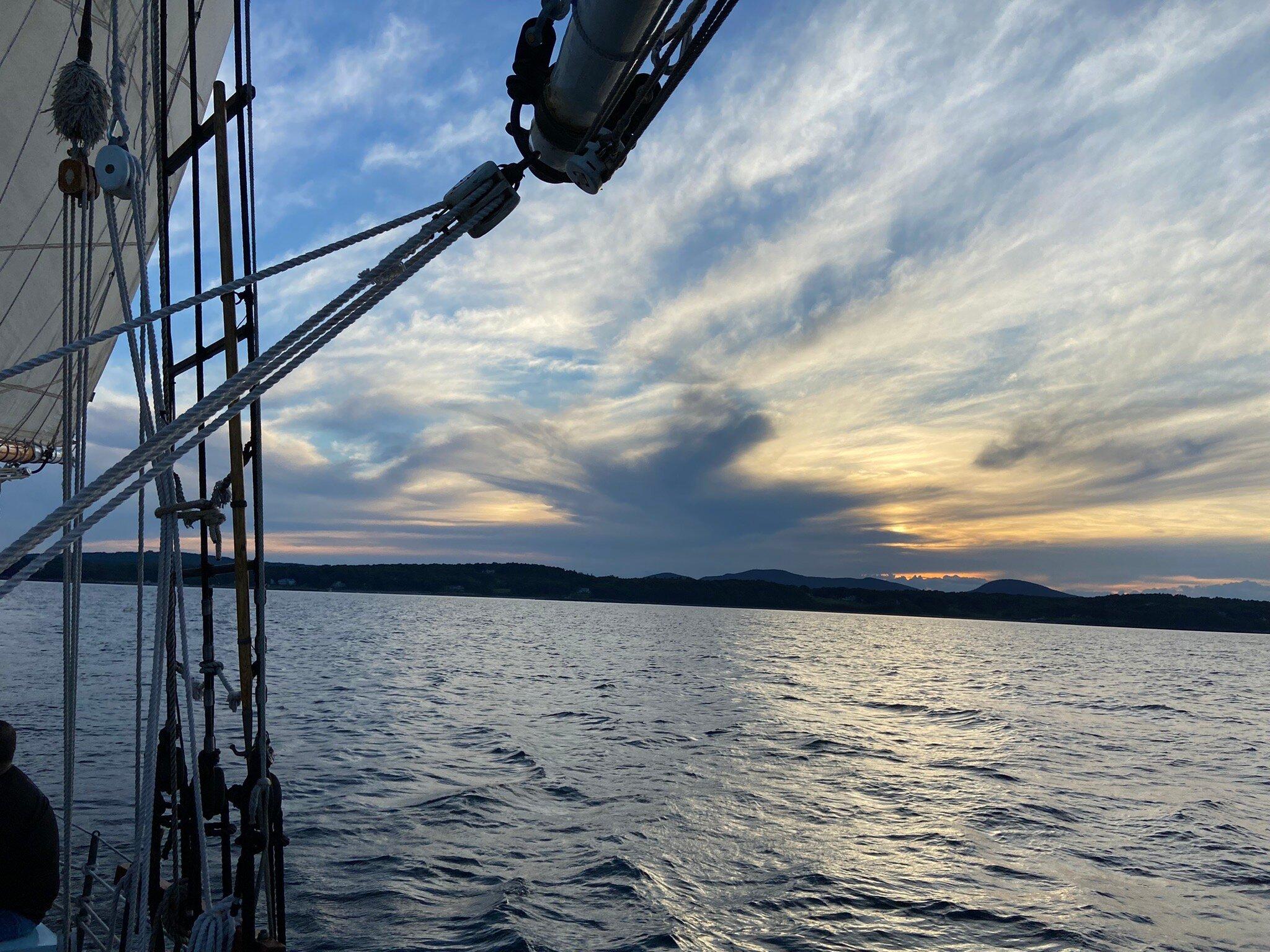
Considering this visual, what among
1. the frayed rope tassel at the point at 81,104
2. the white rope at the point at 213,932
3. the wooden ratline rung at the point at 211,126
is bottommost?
the white rope at the point at 213,932

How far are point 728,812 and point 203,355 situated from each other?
A: 1429 centimetres

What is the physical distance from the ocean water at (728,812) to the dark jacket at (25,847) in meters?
5.13

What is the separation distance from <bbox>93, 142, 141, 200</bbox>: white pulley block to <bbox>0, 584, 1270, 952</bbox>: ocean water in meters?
8.86

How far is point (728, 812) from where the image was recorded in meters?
16.1

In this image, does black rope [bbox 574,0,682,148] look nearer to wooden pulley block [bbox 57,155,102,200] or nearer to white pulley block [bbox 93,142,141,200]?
white pulley block [bbox 93,142,141,200]

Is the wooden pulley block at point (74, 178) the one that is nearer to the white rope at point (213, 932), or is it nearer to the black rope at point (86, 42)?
the black rope at point (86, 42)

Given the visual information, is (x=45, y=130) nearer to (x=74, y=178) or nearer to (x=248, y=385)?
(x=74, y=178)

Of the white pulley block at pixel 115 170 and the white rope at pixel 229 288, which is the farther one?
the white pulley block at pixel 115 170

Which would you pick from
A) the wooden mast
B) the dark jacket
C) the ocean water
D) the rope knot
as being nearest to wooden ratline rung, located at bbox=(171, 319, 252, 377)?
the wooden mast

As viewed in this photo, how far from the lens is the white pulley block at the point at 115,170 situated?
14.5 feet

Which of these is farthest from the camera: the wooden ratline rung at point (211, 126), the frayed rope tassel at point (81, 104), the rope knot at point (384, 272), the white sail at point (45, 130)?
the white sail at point (45, 130)

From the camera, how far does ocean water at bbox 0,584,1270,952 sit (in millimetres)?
10742

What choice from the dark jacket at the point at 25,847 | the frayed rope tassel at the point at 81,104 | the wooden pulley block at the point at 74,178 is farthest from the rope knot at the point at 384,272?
the dark jacket at the point at 25,847

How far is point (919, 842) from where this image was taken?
47.9 ft
